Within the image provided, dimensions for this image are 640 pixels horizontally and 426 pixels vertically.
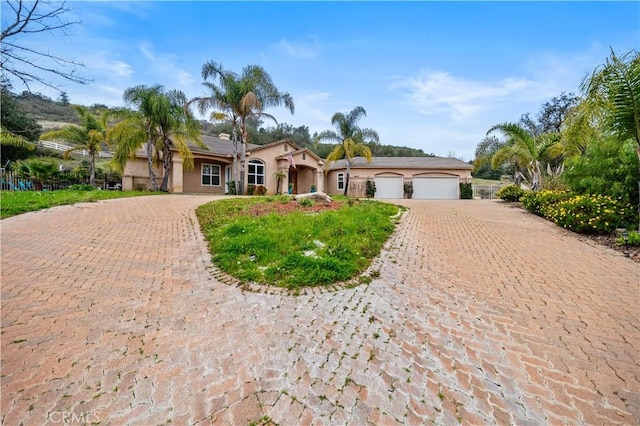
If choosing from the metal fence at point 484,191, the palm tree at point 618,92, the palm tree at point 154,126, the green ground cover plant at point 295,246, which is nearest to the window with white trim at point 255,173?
the palm tree at point 154,126

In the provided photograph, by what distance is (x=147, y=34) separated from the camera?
7367mm

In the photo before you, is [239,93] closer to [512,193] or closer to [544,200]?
[544,200]

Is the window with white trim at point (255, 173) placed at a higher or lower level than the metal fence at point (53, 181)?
higher

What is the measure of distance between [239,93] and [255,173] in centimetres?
636

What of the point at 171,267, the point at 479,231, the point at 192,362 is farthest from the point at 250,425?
the point at 479,231

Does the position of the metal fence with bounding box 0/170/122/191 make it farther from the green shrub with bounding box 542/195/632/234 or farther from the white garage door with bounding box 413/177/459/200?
the green shrub with bounding box 542/195/632/234

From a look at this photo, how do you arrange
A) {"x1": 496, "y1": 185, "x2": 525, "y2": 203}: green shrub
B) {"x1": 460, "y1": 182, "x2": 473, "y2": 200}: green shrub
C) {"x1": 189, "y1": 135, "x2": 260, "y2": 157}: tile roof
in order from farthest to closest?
1. {"x1": 460, "y1": 182, "x2": 473, "y2": 200}: green shrub
2. {"x1": 189, "y1": 135, "x2": 260, "y2": 157}: tile roof
3. {"x1": 496, "y1": 185, "x2": 525, "y2": 203}: green shrub

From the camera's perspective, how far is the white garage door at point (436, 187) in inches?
1054

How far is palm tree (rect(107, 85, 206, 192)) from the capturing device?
17.1 meters

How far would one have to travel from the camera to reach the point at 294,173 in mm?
28016

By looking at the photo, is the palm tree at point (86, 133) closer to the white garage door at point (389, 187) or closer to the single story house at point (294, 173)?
the single story house at point (294, 173)

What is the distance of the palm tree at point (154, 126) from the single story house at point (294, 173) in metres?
1.47

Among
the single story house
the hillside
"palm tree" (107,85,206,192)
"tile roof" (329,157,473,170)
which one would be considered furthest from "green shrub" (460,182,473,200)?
"palm tree" (107,85,206,192)

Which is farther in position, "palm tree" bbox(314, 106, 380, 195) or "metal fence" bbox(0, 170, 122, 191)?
"palm tree" bbox(314, 106, 380, 195)
